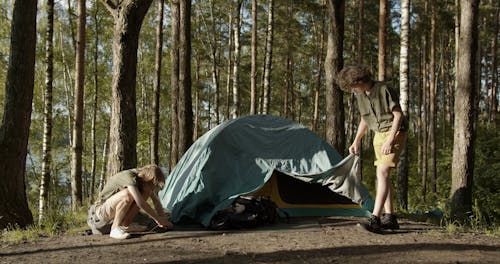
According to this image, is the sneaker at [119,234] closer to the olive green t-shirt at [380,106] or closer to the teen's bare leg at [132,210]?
the teen's bare leg at [132,210]

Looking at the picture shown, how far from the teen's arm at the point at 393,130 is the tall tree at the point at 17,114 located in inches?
188

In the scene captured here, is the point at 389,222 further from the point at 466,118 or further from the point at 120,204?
the point at 466,118

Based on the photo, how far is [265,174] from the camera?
20.5 ft

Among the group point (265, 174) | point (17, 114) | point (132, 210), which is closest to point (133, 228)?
point (132, 210)

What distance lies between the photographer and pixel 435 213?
7.32 meters

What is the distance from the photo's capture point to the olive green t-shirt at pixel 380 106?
185 inches

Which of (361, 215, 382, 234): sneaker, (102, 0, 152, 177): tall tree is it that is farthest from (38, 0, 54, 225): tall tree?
(361, 215, 382, 234): sneaker

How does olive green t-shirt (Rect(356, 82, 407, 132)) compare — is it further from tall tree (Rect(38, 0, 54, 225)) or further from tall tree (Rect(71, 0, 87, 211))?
tall tree (Rect(71, 0, 87, 211))

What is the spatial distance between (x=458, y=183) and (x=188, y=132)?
5.51 meters

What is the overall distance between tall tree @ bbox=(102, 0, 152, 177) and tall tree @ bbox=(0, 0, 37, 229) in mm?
1179

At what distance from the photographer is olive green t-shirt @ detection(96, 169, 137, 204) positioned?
4.93 m

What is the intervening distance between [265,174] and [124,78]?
7.89ft

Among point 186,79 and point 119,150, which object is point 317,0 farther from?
point 119,150

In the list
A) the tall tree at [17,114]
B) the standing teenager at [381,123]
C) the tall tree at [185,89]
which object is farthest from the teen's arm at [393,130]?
the tall tree at [185,89]
